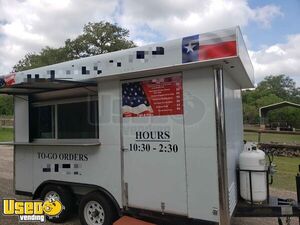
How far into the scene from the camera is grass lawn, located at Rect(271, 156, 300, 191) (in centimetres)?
880

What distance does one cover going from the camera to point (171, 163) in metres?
4.44

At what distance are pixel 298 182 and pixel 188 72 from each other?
7.29ft

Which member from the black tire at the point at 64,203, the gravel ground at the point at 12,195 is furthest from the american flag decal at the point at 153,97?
the gravel ground at the point at 12,195

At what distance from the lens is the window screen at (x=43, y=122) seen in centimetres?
620

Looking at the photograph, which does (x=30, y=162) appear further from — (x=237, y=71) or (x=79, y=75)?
(x=237, y=71)

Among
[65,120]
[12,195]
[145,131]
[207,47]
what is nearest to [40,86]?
[65,120]

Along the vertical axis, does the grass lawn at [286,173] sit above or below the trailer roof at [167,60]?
below

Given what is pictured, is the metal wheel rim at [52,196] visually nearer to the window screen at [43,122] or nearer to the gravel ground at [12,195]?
the gravel ground at [12,195]

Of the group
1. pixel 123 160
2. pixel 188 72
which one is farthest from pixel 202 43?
pixel 123 160

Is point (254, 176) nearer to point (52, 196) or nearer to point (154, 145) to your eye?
point (154, 145)

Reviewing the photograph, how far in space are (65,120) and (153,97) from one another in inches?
84.3

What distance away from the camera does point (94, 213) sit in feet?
16.9

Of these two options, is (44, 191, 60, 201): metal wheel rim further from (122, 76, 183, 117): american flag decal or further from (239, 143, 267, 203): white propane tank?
(239, 143, 267, 203): white propane tank

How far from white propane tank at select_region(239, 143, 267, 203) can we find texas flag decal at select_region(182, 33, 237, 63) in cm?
163
